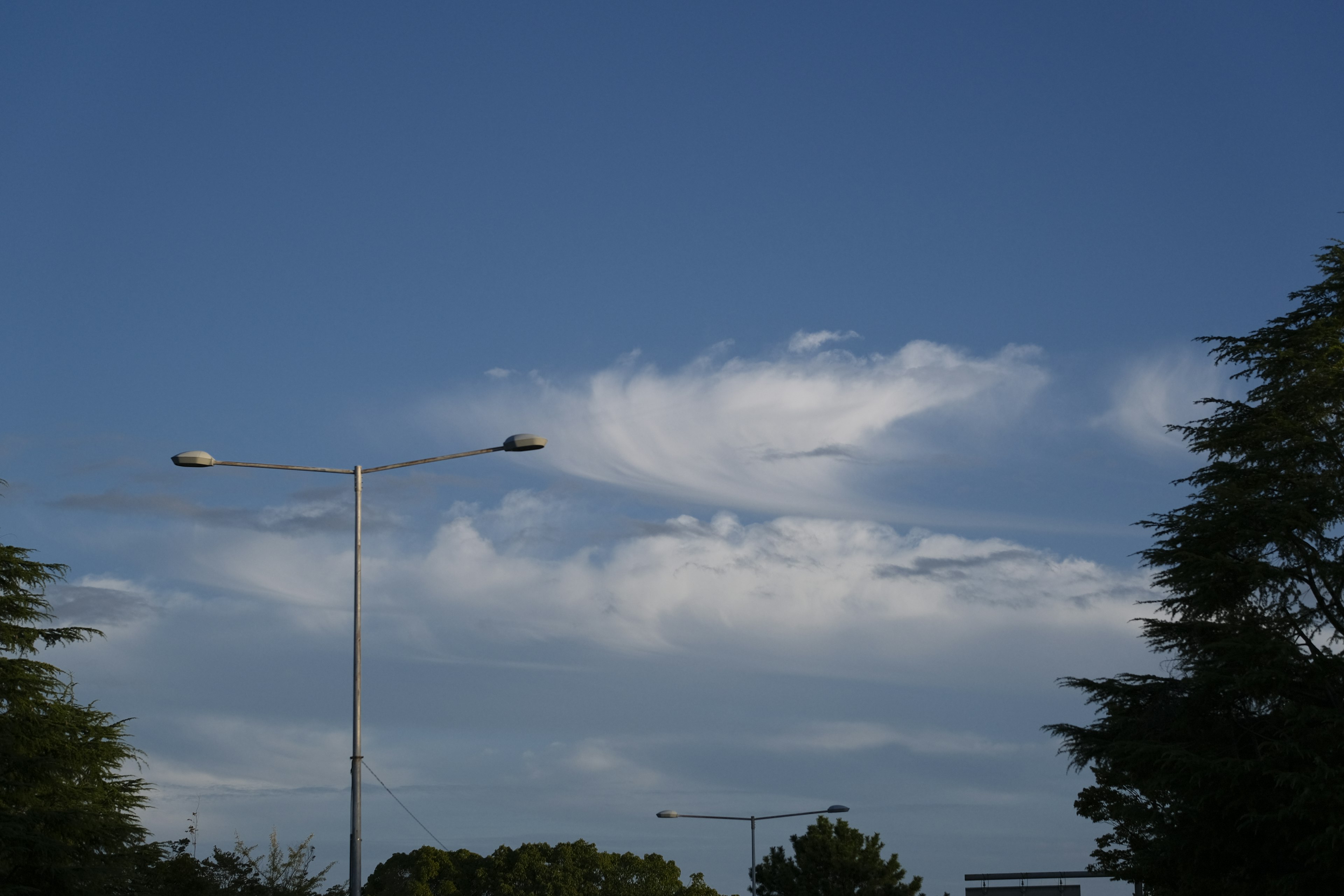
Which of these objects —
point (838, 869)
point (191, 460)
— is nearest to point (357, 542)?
point (191, 460)

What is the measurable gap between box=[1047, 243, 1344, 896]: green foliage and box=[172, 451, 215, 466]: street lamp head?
20247mm

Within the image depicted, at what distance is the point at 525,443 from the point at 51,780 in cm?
1540

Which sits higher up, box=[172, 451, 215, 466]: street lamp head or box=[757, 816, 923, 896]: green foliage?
box=[172, 451, 215, 466]: street lamp head

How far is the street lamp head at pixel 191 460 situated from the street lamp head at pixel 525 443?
5.04m

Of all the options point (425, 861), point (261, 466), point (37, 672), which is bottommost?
point (425, 861)

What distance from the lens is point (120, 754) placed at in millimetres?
38719

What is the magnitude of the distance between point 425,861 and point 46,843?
75.4 m

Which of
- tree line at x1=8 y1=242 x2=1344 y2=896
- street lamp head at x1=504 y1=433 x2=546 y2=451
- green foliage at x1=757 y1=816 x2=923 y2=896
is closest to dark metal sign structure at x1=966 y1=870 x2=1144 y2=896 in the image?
tree line at x1=8 y1=242 x2=1344 y2=896

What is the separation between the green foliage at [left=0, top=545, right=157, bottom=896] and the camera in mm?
27047

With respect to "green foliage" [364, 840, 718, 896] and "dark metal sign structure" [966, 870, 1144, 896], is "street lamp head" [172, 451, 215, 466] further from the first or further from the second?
"green foliage" [364, 840, 718, 896]

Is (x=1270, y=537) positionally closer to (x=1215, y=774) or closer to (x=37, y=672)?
(x=1215, y=774)

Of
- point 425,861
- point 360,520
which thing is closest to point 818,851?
point 425,861

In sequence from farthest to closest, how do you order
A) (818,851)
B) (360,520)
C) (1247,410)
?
(818,851) → (1247,410) → (360,520)

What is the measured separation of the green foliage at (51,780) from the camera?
88.7 feet
